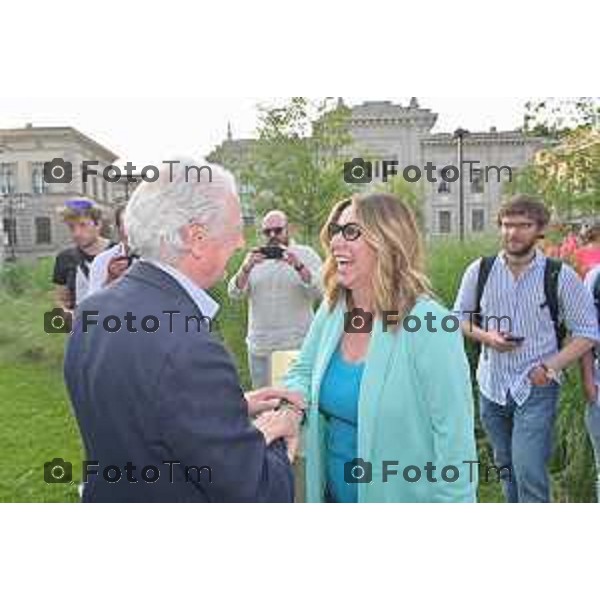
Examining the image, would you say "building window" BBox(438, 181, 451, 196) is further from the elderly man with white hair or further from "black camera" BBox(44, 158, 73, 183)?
the elderly man with white hair

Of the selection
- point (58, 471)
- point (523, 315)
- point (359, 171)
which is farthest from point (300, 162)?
point (58, 471)

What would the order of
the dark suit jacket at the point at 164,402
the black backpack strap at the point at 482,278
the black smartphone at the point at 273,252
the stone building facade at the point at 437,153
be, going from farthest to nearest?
the black smartphone at the point at 273,252, the stone building facade at the point at 437,153, the black backpack strap at the point at 482,278, the dark suit jacket at the point at 164,402

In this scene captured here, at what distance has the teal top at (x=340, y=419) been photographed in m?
2.04

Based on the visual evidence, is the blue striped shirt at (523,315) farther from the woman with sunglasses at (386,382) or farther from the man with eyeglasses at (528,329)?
the woman with sunglasses at (386,382)

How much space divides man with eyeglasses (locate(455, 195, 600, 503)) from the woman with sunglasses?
1.09 metres

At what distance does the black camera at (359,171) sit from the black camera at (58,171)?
1.20 metres

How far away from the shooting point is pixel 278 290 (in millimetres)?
4473

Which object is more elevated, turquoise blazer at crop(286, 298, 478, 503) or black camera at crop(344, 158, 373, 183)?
black camera at crop(344, 158, 373, 183)

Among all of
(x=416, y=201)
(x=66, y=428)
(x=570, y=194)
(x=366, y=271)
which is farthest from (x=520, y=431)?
(x=66, y=428)

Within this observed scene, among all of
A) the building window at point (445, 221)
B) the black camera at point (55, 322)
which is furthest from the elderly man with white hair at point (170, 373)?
the black camera at point (55, 322)

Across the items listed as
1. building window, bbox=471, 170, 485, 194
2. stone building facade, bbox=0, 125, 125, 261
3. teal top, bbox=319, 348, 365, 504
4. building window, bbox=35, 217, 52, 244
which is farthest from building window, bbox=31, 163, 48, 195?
teal top, bbox=319, 348, 365, 504

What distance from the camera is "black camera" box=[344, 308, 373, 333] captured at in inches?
82.2

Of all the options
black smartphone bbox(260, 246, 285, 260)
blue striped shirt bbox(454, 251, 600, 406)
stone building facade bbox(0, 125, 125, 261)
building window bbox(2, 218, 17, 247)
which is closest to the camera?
blue striped shirt bbox(454, 251, 600, 406)

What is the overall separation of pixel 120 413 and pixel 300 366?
0.79 metres
